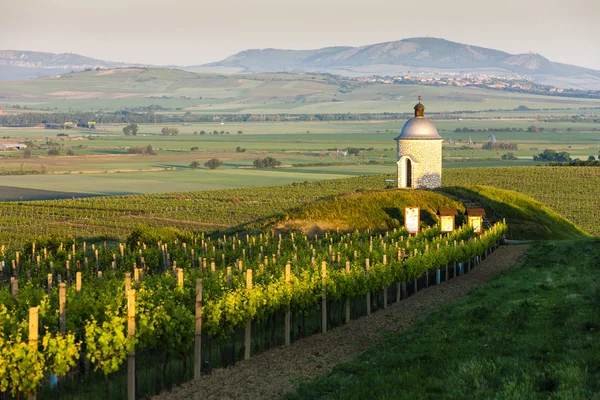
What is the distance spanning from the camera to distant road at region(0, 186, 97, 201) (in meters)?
103

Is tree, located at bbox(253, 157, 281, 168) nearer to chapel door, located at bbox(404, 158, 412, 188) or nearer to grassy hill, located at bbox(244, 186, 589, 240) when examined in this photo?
chapel door, located at bbox(404, 158, 412, 188)

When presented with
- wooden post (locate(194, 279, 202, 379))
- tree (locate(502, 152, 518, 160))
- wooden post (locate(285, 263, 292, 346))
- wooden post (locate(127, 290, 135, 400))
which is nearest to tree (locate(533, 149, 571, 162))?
tree (locate(502, 152, 518, 160))

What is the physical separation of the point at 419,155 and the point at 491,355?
47.6m

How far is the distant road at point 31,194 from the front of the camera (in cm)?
10269

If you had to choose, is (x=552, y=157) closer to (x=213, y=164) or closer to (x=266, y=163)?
(x=266, y=163)

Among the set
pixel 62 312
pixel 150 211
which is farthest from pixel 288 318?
pixel 150 211

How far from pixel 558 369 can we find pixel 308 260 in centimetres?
1468

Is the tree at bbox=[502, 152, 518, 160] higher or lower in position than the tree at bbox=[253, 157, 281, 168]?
higher

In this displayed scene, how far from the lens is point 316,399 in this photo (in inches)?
688

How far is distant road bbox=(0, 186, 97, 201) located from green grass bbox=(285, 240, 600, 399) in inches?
3254

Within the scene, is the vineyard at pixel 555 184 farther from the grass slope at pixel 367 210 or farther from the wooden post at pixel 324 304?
the wooden post at pixel 324 304

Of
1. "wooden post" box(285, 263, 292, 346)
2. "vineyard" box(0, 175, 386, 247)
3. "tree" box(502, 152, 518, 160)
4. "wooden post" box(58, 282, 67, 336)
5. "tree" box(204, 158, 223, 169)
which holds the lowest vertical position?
"vineyard" box(0, 175, 386, 247)

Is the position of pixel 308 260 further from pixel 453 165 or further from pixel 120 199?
pixel 453 165

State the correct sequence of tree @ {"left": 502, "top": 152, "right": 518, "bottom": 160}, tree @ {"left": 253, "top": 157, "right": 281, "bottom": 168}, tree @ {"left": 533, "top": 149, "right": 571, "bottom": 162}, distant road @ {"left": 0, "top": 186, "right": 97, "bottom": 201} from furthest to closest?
tree @ {"left": 502, "top": 152, "right": 518, "bottom": 160}, tree @ {"left": 533, "top": 149, "right": 571, "bottom": 162}, tree @ {"left": 253, "top": 157, "right": 281, "bottom": 168}, distant road @ {"left": 0, "top": 186, "right": 97, "bottom": 201}
